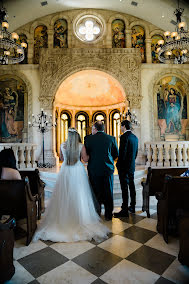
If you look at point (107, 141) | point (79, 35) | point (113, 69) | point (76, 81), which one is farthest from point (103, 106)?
point (107, 141)

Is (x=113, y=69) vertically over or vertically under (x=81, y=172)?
over

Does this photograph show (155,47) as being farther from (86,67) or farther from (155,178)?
(155,178)

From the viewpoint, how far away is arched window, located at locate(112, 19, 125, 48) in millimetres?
10492

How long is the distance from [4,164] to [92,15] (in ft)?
35.7

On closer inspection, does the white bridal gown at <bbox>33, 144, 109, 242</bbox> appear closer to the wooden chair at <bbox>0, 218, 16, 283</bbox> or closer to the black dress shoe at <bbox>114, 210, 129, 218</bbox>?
the black dress shoe at <bbox>114, 210, 129, 218</bbox>

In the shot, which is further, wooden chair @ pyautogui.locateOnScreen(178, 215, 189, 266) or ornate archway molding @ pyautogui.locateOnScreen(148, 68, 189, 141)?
ornate archway molding @ pyautogui.locateOnScreen(148, 68, 189, 141)

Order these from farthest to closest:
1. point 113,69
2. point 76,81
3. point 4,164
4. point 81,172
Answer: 1. point 76,81
2. point 113,69
3. point 81,172
4. point 4,164

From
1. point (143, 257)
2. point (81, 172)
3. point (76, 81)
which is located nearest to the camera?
point (143, 257)

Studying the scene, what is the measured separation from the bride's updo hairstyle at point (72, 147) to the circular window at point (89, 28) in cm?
899

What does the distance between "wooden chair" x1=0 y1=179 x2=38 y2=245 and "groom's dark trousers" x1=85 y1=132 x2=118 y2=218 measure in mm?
1144

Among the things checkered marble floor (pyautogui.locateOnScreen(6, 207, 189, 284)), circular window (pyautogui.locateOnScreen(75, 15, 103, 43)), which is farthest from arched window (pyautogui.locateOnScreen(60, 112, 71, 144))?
checkered marble floor (pyautogui.locateOnScreen(6, 207, 189, 284))

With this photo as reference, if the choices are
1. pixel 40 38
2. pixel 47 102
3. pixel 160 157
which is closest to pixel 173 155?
pixel 160 157

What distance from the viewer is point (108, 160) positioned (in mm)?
3369

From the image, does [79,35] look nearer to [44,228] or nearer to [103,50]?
[103,50]
